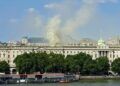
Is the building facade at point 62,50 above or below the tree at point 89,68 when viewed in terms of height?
above

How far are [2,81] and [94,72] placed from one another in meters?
41.4

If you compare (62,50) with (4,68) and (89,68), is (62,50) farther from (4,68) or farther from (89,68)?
(89,68)

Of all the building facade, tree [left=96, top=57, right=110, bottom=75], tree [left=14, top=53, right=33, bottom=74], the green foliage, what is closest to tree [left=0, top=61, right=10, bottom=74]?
the green foliage

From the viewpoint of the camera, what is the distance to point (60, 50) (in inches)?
6757

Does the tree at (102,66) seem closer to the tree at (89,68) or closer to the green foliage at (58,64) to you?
the green foliage at (58,64)

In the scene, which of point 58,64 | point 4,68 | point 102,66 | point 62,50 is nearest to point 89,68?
point 102,66

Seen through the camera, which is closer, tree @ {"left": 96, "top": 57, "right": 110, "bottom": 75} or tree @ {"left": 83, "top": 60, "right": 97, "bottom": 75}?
tree @ {"left": 83, "top": 60, "right": 97, "bottom": 75}

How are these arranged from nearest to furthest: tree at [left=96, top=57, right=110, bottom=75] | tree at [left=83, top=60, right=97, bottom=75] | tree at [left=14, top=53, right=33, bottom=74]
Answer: tree at [left=14, top=53, right=33, bottom=74] → tree at [left=83, top=60, right=97, bottom=75] → tree at [left=96, top=57, right=110, bottom=75]

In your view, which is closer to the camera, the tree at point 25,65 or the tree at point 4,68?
the tree at point 25,65

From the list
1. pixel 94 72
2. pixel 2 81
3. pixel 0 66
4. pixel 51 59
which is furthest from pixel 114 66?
pixel 2 81

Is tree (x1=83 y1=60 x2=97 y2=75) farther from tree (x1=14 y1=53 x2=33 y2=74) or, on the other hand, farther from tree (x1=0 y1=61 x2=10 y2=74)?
tree (x1=0 y1=61 x2=10 y2=74)

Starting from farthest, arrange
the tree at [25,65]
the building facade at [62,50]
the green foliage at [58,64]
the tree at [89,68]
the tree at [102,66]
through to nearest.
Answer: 1. the building facade at [62,50]
2. the tree at [102,66]
3. the tree at [89,68]
4. the green foliage at [58,64]
5. the tree at [25,65]

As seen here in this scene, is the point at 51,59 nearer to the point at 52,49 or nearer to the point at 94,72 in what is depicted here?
the point at 94,72

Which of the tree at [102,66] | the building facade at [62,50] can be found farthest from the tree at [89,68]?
the building facade at [62,50]
